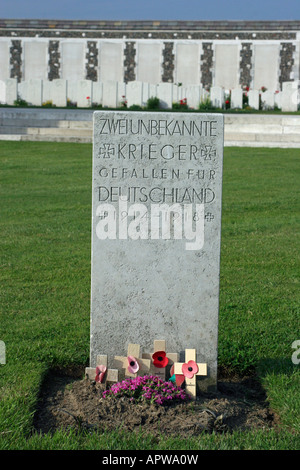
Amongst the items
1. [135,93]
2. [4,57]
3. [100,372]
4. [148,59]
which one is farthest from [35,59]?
[100,372]

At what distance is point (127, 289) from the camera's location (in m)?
3.62

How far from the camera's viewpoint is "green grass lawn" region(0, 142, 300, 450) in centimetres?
307

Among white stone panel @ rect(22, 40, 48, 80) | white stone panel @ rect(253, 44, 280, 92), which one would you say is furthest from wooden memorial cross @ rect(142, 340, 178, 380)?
white stone panel @ rect(22, 40, 48, 80)

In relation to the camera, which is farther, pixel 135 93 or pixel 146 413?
pixel 135 93

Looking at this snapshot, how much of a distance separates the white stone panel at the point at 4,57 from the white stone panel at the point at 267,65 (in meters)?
15.2

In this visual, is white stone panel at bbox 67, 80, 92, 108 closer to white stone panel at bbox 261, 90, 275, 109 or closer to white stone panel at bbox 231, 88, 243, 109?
white stone panel at bbox 231, 88, 243, 109

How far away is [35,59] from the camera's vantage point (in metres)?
38.4

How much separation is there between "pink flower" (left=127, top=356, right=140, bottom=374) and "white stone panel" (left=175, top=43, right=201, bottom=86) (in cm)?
3577

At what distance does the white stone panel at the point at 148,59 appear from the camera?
124ft

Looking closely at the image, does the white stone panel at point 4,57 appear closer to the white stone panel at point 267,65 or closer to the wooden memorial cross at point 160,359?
the white stone panel at point 267,65
